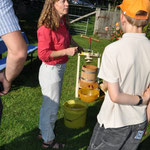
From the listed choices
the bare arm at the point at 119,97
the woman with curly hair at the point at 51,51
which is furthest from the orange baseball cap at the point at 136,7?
the woman with curly hair at the point at 51,51

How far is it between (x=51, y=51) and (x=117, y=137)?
138cm

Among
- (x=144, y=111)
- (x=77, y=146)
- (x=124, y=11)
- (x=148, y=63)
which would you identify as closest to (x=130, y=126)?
(x=144, y=111)

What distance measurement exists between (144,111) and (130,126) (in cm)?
19

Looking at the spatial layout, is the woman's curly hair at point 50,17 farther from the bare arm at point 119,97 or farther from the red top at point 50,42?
the bare arm at point 119,97

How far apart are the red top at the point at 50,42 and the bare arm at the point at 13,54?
3.65 feet

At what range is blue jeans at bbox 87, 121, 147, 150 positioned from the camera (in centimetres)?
189

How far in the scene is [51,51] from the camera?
2695 millimetres

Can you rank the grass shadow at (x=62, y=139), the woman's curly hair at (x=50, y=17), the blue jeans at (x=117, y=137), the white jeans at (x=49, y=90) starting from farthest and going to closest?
the grass shadow at (x=62, y=139) < the white jeans at (x=49, y=90) < the woman's curly hair at (x=50, y=17) < the blue jeans at (x=117, y=137)

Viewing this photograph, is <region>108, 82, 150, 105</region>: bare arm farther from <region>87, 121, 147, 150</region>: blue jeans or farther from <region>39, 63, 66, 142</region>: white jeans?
<region>39, 63, 66, 142</region>: white jeans

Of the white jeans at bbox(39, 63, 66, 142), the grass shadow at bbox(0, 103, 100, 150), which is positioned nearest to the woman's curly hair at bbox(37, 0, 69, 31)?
the white jeans at bbox(39, 63, 66, 142)

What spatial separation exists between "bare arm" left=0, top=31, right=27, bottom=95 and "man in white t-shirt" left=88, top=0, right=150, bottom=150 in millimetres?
669

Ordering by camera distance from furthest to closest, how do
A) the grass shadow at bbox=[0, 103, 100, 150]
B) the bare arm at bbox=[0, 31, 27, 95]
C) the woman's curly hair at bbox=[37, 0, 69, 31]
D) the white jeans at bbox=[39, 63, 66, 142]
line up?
1. the grass shadow at bbox=[0, 103, 100, 150]
2. the white jeans at bbox=[39, 63, 66, 142]
3. the woman's curly hair at bbox=[37, 0, 69, 31]
4. the bare arm at bbox=[0, 31, 27, 95]

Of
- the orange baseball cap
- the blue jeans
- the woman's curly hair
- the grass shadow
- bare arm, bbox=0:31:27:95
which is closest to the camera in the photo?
bare arm, bbox=0:31:27:95

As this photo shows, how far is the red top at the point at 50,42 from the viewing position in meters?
2.65
